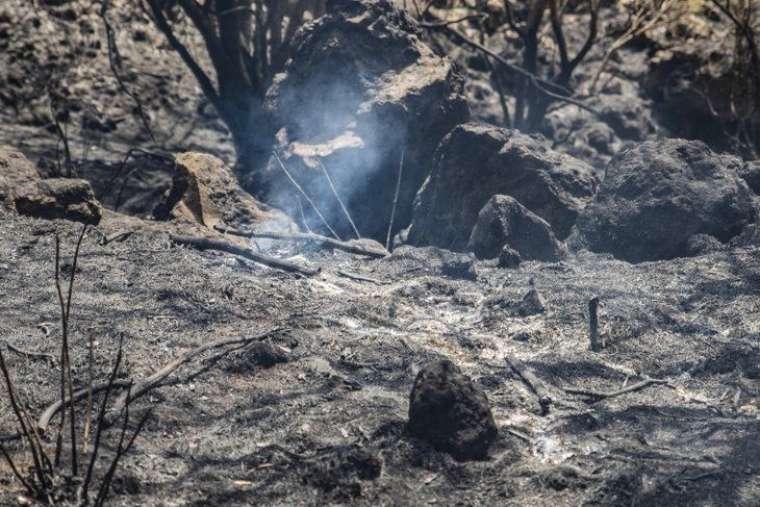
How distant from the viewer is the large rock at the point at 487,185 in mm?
6758

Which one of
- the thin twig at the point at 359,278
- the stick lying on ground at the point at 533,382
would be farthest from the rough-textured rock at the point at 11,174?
the stick lying on ground at the point at 533,382

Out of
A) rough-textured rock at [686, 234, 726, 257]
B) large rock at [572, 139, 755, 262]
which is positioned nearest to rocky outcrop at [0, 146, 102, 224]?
large rock at [572, 139, 755, 262]

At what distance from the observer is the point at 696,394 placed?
14.2ft

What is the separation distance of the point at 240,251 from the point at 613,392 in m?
2.54

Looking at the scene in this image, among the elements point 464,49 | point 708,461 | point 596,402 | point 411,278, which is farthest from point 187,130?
point 708,461

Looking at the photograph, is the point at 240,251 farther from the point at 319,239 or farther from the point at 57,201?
the point at 57,201

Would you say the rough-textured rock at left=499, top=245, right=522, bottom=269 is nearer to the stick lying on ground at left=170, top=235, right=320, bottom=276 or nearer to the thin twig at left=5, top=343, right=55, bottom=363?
the stick lying on ground at left=170, top=235, right=320, bottom=276

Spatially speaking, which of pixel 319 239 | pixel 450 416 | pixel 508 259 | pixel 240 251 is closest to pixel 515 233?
pixel 508 259

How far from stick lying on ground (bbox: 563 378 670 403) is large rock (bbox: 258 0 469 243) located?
3.13m

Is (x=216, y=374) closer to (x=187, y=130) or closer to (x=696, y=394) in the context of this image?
(x=696, y=394)

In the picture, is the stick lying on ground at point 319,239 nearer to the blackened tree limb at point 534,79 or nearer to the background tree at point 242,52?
the background tree at point 242,52

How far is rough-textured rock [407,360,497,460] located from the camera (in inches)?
145

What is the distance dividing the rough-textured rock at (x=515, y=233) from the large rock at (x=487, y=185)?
0.40 m

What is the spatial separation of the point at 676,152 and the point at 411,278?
2.15 meters
